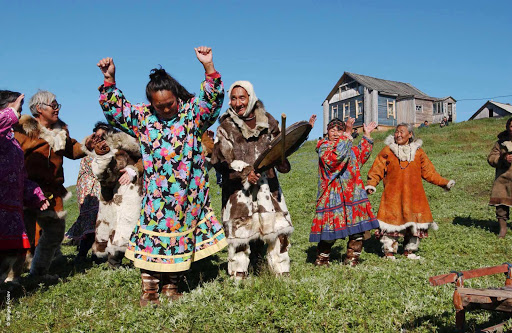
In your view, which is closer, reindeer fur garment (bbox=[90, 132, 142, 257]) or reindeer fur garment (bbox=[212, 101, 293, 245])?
reindeer fur garment (bbox=[212, 101, 293, 245])

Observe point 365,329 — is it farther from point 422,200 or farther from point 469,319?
point 422,200

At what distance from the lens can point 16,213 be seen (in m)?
5.06

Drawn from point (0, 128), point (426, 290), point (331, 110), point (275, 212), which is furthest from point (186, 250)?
point (331, 110)

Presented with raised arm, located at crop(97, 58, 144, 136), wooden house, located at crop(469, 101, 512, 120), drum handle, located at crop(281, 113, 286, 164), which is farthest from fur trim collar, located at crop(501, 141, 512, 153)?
wooden house, located at crop(469, 101, 512, 120)

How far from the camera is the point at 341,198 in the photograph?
6848 mm

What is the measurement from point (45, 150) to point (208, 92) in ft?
9.71

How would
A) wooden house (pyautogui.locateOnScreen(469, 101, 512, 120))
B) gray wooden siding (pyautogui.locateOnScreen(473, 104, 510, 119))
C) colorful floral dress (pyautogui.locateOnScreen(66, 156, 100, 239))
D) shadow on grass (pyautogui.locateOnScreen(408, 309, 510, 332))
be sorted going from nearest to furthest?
shadow on grass (pyautogui.locateOnScreen(408, 309, 510, 332)) < colorful floral dress (pyautogui.locateOnScreen(66, 156, 100, 239)) < wooden house (pyautogui.locateOnScreen(469, 101, 512, 120)) < gray wooden siding (pyautogui.locateOnScreen(473, 104, 510, 119))

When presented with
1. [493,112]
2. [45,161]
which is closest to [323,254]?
[45,161]

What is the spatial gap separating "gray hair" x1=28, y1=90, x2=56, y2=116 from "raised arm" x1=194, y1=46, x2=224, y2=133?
2.73m

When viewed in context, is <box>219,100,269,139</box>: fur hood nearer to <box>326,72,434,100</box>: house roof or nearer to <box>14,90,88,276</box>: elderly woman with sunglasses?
<box>14,90,88,276</box>: elderly woman with sunglasses

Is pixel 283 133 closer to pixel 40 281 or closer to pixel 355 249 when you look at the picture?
pixel 355 249

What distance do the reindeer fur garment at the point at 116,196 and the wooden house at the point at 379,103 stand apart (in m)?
40.3

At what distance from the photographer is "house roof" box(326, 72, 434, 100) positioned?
46397 millimetres

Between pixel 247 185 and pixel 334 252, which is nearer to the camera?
pixel 247 185
